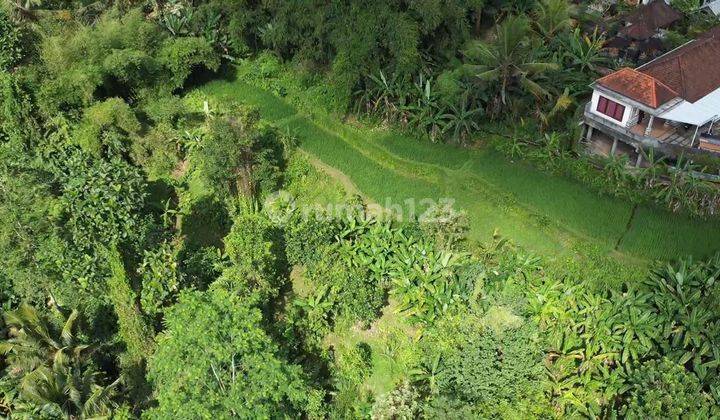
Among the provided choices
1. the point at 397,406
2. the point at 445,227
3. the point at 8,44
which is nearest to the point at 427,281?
the point at 445,227

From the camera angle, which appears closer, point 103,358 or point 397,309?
point 103,358

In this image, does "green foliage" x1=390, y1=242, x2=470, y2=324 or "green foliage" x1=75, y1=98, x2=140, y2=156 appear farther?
"green foliage" x1=75, y1=98, x2=140, y2=156

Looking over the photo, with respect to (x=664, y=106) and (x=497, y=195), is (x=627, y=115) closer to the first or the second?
(x=664, y=106)

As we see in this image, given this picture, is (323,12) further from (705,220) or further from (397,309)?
(705,220)

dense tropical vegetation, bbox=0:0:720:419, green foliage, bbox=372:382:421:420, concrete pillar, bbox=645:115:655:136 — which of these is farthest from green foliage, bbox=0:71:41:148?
concrete pillar, bbox=645:115:655:136

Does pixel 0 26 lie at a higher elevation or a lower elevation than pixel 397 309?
higher

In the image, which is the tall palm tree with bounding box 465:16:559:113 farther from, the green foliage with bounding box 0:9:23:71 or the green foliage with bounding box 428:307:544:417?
the green foliage with bounding box 0:9:23:71

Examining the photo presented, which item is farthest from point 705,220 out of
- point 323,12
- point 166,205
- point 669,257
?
point 166,205
